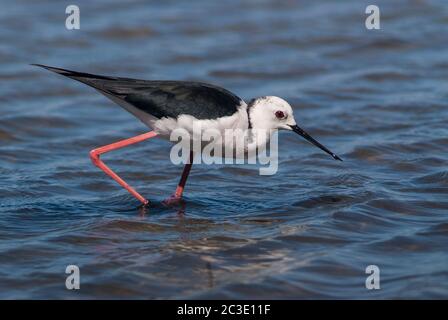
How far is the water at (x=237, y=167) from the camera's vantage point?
6.89 metres

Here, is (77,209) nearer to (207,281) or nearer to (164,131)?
(164,131)

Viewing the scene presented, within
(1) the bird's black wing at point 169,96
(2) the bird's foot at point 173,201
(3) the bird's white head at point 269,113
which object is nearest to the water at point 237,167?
(2) the bird's foot at point 173,201

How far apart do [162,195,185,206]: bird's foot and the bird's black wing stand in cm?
90

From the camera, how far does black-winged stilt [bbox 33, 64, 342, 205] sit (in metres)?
7.96

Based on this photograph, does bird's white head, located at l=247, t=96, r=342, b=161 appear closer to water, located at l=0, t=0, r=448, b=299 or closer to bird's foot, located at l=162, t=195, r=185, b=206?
water, located at l=0, t=0, r=448, b=299

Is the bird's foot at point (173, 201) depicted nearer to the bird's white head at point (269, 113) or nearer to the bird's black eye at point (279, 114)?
the bird's white head at point (269, 113)

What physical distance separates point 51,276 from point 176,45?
26.1 feet

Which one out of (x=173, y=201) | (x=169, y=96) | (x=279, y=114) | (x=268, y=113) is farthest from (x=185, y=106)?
(x=173, y=201)

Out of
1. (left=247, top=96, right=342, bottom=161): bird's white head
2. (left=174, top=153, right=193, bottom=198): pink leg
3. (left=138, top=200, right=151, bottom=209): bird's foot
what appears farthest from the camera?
(left=174, top=153, right=193, bottom=198): pink leg

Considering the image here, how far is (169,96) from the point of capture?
318 inches

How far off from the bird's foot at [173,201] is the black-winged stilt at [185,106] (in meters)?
0.64

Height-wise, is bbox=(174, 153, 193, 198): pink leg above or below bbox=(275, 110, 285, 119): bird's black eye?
below

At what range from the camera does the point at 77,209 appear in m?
8.40

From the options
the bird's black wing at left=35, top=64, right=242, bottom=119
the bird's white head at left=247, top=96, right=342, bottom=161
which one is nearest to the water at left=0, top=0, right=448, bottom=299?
the bird's white head at left=247, top=96, right=342, bottom=161
